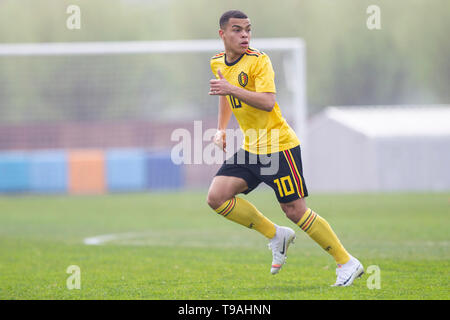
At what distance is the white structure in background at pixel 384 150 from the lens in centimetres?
2584

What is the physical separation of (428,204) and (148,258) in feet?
36.0

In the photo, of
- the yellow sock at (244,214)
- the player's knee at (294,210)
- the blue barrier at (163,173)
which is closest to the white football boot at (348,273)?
the player's knee at (294,210)

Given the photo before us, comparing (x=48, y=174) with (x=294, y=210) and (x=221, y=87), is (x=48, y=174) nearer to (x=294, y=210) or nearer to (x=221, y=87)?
(x=294, y=210)

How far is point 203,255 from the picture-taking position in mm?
8969

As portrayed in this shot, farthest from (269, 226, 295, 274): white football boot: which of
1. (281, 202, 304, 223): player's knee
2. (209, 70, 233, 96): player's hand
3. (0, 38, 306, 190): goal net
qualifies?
(0, 38, 306, 190): goal net

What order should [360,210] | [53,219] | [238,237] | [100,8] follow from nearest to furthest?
[238,237] < [53,219] < [360,210] < [100,8]

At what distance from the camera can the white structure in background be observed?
84.8 feet

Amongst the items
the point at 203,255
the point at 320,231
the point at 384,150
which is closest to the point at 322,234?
the point at 320,231

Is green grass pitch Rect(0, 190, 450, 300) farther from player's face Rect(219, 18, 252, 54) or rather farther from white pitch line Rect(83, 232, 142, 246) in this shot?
player's face Rect(219, 18, 252, 54)

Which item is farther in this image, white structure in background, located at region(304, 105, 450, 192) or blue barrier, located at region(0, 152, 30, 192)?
blue barrier, located at region(0, 152, 30, 192)

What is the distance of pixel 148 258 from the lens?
8.72 m

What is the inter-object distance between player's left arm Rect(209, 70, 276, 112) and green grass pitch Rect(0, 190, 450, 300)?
1.58 metres
